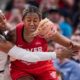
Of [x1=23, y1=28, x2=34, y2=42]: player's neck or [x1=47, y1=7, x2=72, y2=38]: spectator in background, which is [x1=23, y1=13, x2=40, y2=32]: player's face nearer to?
[x1=23, y1=28, x2=34, y2=42]: player's neck

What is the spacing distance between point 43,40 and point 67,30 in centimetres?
476

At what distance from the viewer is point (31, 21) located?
20.8 ft

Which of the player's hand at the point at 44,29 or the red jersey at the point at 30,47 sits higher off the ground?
the player's hand at the point at 44,29

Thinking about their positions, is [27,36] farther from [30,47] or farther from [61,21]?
[61,21]

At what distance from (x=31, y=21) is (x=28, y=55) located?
Answer: 0.40m

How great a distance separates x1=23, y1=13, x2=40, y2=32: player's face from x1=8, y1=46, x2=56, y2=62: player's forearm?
272mm

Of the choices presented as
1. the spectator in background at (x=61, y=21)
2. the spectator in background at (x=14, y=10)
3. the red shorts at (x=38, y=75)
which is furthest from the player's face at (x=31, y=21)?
the spectator in background at (x=61, y=21)

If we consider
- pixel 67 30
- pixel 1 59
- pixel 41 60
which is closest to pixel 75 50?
pixel 41 60

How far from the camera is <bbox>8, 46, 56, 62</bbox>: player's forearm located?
6.29 metres

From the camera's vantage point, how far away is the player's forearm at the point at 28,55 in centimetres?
629

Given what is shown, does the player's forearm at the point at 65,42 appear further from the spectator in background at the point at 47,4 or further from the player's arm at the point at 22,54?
the spectator in background at the point at 47,4

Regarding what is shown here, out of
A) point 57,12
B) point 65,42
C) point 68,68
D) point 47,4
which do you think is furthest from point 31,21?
point 47,4

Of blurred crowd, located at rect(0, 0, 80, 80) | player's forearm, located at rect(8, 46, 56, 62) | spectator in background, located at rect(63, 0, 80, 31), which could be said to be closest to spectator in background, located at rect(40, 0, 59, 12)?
blurred crowd, located at rect(0, 0, 80, 80)

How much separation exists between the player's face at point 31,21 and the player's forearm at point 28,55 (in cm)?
27
